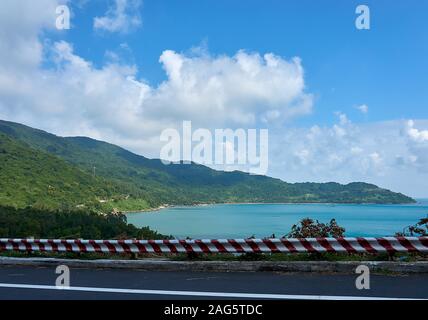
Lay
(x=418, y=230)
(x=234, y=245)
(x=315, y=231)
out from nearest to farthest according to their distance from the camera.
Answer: (x=234, y=245) < (x=418, y=230) < (x=315, y=231)

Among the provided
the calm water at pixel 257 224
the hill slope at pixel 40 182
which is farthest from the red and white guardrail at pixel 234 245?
the hill slope at pixel 40 182

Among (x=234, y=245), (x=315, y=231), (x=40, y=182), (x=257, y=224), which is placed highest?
(x=40, y=182)

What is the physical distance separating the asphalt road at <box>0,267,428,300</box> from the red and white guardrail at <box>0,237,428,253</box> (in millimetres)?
856

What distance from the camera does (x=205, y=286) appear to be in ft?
24.8

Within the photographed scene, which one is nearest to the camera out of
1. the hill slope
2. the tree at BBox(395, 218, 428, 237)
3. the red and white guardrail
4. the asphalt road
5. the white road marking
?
the white road marking

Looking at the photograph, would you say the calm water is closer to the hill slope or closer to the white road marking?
the hill slope

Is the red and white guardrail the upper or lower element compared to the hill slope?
lower

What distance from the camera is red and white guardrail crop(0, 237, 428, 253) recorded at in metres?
8.63

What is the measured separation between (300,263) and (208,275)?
1989 millimetres

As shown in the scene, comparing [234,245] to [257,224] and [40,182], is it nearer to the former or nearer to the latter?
[257,224]

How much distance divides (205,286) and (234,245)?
88.6 inches

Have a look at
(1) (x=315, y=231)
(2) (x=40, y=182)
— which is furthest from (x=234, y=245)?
(2) (x=40, y=182)

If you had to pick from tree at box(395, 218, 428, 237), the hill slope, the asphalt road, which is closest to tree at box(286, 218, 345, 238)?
tree at box(395, 218, 428, 237)
